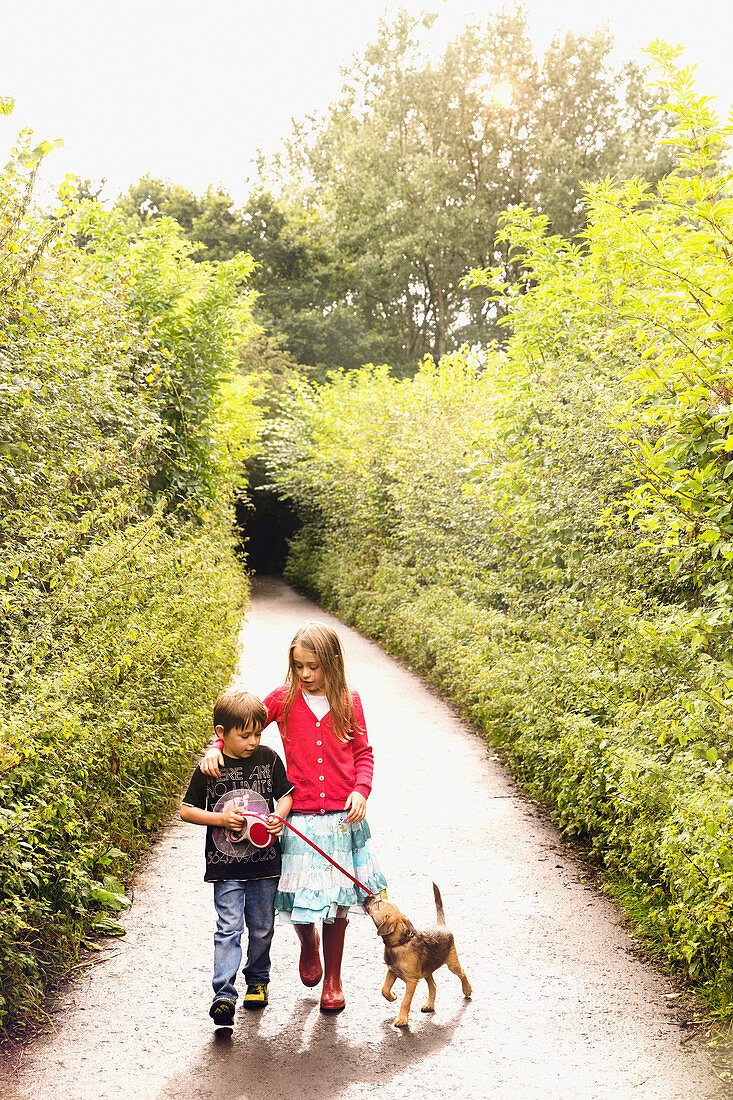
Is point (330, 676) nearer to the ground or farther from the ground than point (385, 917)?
farther from the ground

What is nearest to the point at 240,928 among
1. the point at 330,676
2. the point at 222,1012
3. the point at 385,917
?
the point at 222,1012

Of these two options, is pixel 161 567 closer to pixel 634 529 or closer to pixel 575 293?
pixel 634 529

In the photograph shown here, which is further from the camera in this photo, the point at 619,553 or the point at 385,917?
the point at 619,553

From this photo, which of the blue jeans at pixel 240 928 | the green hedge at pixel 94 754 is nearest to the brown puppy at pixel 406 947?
the blue jeans at pixel 240 928

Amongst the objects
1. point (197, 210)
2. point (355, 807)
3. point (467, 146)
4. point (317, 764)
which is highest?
point (467, 146)

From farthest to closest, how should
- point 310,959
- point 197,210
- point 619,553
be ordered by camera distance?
1. point 197,210
2. point 619,553
3. point 310,959

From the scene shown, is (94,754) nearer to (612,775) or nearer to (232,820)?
(232,820)

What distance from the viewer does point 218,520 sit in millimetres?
15086

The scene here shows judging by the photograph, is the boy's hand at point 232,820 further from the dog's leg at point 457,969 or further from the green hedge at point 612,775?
the green hedge at point 612,775

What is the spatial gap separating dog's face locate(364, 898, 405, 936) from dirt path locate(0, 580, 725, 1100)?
0.45 m

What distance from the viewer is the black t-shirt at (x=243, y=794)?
3.86 m

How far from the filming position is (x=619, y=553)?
7.29 m

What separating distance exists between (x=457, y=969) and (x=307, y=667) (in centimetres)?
141

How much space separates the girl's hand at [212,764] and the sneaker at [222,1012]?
86cm
